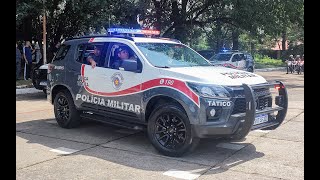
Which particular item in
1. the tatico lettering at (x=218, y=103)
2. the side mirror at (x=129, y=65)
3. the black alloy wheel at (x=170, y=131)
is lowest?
the black alloy wheel at (x=170, y=131)

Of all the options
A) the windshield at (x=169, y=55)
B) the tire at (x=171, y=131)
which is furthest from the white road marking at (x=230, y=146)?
the windshield at (x=169, y=55)

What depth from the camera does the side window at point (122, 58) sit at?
614 centimetres

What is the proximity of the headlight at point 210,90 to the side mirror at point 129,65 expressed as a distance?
1236mm

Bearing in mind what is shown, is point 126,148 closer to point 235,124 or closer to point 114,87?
point 114,87

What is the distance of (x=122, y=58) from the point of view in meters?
6.49

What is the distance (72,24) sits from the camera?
17.8 m

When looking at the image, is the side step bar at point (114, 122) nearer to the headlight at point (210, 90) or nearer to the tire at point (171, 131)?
the tire at point (171, 131)

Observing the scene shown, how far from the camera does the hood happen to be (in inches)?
213

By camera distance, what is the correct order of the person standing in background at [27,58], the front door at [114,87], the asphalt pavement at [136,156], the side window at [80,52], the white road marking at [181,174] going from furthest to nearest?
the person standing in background at [27,58], the side window at [80,52], the front door at [114,87], the asphalt pavement at [136,156], the white road marking at [181,174]

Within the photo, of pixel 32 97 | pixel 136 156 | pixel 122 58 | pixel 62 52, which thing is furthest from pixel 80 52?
pixel 32 97

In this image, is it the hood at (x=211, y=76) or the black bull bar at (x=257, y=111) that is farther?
the hood at (x=211, y=76)
